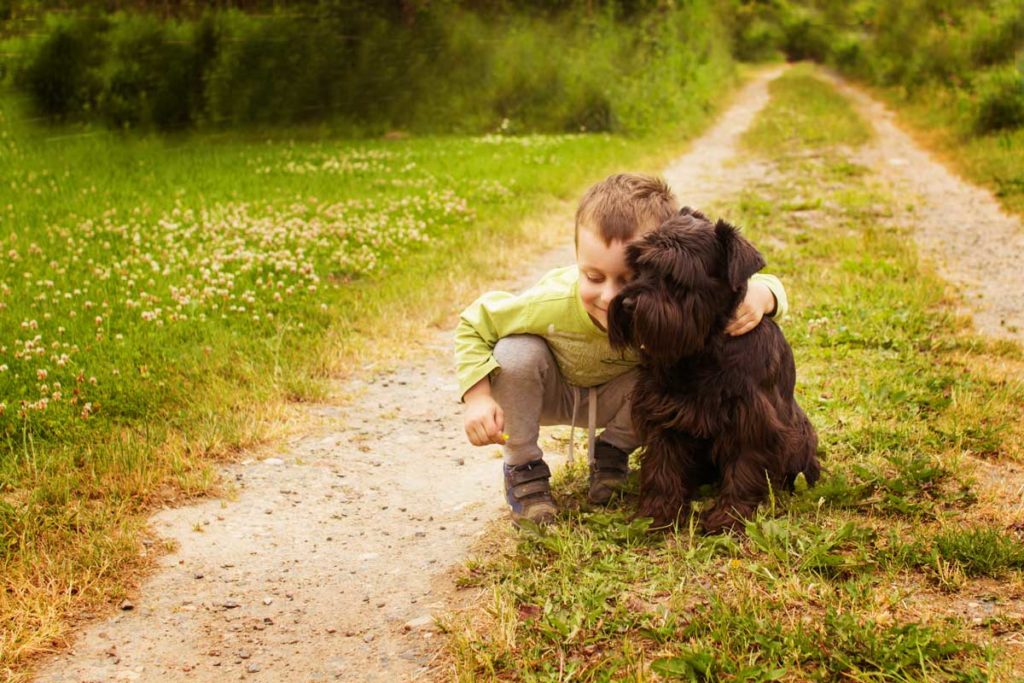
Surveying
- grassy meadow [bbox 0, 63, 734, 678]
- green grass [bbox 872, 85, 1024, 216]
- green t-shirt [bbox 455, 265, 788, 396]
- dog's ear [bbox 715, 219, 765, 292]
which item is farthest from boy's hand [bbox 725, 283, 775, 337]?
green grass [bbox 872, 85, 1024, 216]

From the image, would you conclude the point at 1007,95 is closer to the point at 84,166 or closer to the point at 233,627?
the point at 84,166

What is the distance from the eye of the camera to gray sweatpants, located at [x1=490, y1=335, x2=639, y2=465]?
3705 mm

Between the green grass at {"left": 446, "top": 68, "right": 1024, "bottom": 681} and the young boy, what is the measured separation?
0.78 ft

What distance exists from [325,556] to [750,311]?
196 cm

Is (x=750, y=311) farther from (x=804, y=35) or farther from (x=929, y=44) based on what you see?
(x=804, y=35)

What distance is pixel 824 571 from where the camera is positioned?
3.09m

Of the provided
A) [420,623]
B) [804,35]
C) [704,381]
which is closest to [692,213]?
[704,381]

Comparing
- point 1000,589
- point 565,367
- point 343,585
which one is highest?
point 565,367

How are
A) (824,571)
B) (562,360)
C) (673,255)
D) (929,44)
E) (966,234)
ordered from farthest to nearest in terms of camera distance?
1. (929,44)
2. (966,234)
3. (562,360)
4. (824,571)
5. (673,255)

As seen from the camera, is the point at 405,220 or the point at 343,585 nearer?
the point at 343,585

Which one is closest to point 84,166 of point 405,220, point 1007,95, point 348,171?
point 348,171

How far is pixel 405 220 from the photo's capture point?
9.41m

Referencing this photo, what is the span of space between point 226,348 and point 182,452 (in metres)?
1.29

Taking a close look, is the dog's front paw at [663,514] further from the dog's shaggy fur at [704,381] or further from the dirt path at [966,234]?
the dirt path at [966,234]
